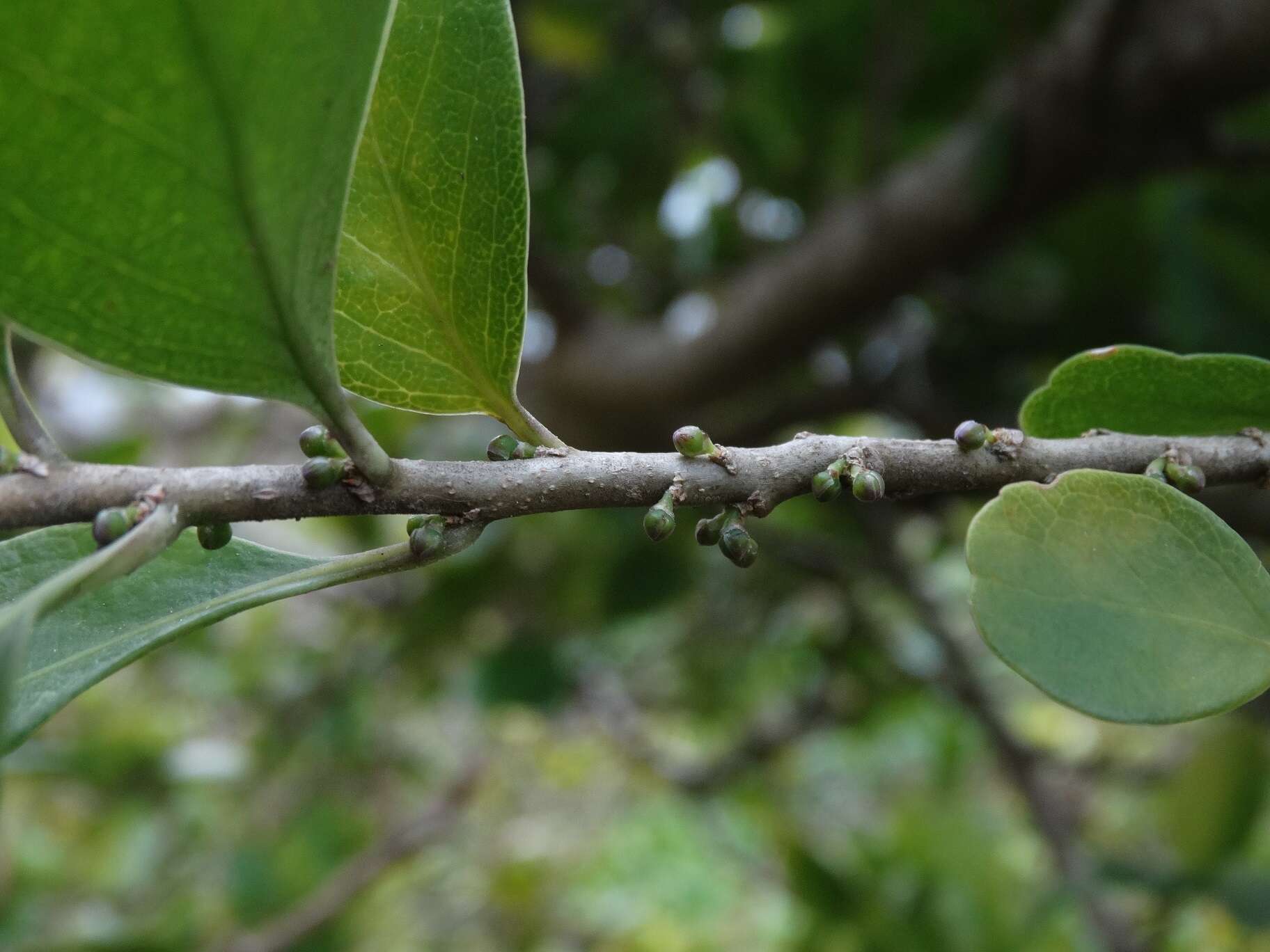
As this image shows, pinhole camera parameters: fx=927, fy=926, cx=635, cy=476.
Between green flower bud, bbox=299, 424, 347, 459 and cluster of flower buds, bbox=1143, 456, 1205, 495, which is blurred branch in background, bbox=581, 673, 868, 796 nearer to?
cluster of flower buds, bbox=1143, 456, 1205, 495

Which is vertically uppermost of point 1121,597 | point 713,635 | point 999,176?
point 713,635

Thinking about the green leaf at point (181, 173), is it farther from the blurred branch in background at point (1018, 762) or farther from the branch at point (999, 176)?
the blurred branch in background at point (1018, 762)

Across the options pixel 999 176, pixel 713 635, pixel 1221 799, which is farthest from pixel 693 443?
pixel 713 635

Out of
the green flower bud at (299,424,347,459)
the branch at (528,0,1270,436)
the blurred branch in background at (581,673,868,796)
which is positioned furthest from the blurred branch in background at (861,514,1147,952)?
the green flower bud at (299,424,347,459)

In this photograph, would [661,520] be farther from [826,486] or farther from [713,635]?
[713,635]

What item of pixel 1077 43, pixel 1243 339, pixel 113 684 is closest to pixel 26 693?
pixel 1077 43

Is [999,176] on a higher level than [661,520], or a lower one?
higher

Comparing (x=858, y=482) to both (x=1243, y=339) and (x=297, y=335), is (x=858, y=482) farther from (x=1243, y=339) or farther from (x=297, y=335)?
(x=1243, y=339)
